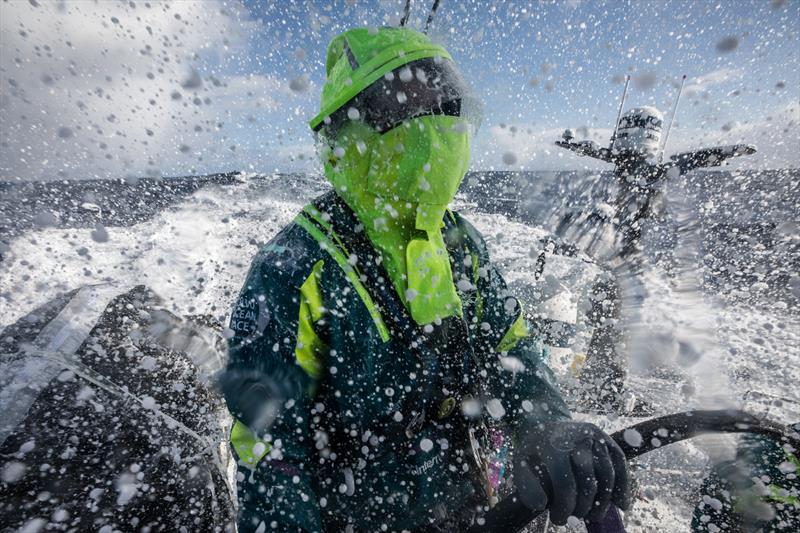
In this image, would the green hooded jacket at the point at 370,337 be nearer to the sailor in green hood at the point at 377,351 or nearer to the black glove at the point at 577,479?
the sailor in green hood at the point at 377,351

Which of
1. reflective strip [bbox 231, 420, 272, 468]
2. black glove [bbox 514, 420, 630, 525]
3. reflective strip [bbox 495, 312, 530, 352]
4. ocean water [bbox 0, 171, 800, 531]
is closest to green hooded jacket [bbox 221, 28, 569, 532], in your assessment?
reflective strip [bbox 231, 420, 272, 468]

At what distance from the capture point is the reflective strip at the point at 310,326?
4.59 feet

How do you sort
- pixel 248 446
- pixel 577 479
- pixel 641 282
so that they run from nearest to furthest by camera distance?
1. pixel 577 479
2. pixel 248 446
3. pixel 641 282

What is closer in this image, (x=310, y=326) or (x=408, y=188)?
(x=310, y=326)

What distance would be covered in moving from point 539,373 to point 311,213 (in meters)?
1.32

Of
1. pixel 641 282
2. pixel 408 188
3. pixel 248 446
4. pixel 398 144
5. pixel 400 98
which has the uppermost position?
pixel 400 98

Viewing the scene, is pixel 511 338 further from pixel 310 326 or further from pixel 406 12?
pixel 406 12

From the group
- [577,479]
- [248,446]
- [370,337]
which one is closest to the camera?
[577,479]

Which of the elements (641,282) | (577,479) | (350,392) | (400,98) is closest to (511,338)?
(577,479)

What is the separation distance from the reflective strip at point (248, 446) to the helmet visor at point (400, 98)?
1.20m

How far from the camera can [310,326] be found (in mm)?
1446

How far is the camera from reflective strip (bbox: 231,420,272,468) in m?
1.35

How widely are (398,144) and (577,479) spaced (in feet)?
4.45

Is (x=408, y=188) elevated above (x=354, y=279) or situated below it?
above
